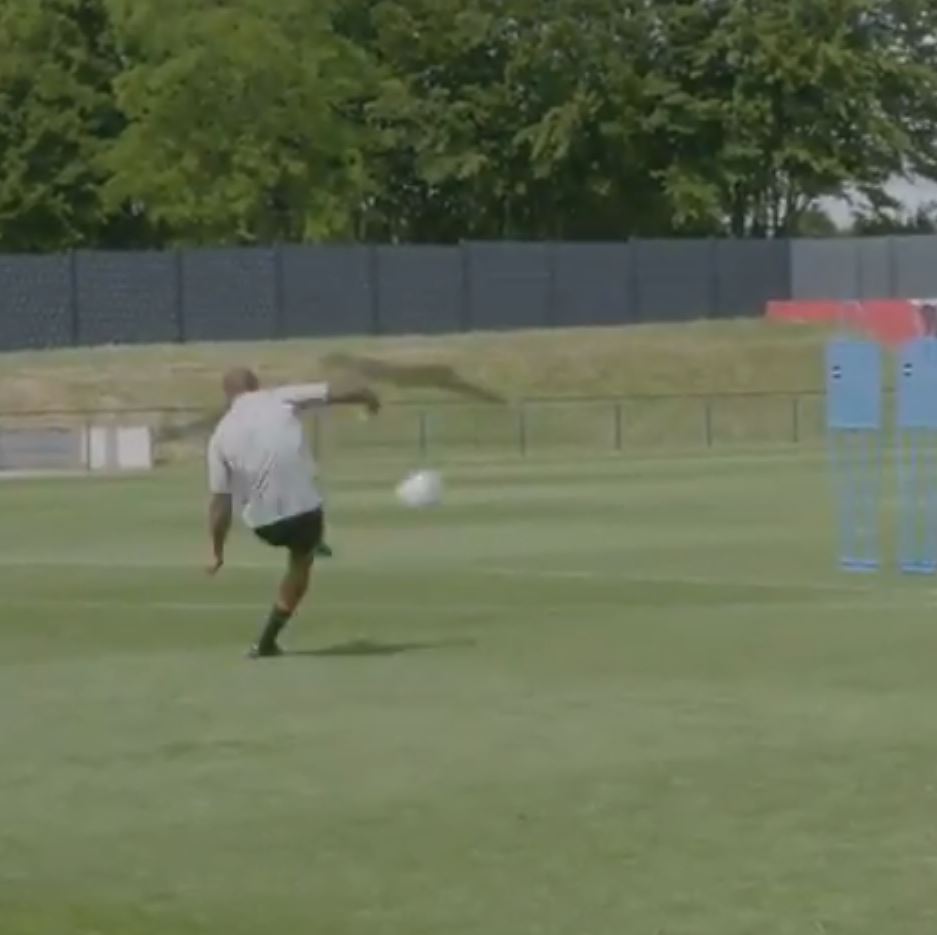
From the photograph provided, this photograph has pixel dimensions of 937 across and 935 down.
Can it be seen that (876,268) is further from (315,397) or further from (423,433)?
(315,397)

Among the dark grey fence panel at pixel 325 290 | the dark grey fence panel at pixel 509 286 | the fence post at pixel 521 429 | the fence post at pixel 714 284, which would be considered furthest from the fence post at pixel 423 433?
the fence post at pixel 714 284

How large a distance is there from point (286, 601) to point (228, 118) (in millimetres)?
63142

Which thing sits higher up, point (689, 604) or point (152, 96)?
point (152, 96)

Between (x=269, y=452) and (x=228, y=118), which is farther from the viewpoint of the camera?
(x=228, y=118)

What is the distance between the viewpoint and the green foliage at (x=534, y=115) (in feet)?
301

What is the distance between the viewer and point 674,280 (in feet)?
266

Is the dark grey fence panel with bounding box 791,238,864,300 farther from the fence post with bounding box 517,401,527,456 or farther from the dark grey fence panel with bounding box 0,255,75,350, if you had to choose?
the fence post with bounding box 517,401,527,456

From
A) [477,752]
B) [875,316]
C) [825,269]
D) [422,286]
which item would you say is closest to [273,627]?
[477,752]

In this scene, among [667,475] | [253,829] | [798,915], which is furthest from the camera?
[667,475]

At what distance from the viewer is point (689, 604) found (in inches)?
1016

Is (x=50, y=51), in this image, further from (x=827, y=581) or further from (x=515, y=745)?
(x=515, y=745)

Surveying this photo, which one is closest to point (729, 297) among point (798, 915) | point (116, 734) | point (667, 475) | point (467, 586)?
point (667, 475)

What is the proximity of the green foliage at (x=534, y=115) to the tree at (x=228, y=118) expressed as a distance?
4.24 ft

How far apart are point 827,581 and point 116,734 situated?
11.6m
